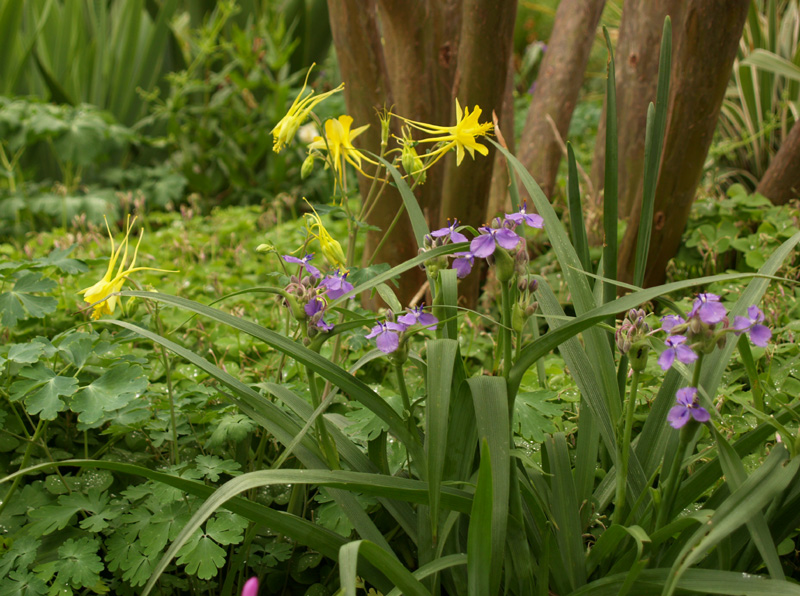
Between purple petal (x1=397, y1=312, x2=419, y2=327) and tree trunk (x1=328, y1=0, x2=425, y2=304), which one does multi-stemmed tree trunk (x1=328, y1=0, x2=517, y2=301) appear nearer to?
tree trunk (x1=328, y1=0, x2=425, y2=304)

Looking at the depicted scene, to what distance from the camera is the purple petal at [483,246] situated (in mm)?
809

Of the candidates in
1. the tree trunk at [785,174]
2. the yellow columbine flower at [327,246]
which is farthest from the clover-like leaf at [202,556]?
the tree trunk at [785,174]

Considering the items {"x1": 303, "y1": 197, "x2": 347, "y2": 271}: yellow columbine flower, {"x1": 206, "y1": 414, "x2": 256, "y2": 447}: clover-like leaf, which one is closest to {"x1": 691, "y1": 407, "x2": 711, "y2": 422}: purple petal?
{"x1": 303, "y1": 197, "x2": 347, "y2": 271}: yellow columbine flower

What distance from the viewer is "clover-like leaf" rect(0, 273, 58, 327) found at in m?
1.31

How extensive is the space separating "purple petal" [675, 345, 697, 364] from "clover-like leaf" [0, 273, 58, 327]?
46.4 inches

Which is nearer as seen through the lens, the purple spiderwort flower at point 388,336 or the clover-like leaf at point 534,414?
the purple spiderwort flower at point 388,336

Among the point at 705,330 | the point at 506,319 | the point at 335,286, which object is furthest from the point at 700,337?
the point at 335,286

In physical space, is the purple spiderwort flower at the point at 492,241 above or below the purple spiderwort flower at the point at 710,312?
above

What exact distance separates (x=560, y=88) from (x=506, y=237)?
6.51ft

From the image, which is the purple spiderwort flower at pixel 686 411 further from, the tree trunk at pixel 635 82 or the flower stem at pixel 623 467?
the tree trunk at pixel 635 82

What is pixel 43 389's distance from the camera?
112 centimetres

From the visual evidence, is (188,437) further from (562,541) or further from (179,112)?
(179,112)

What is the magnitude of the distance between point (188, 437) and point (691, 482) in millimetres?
910

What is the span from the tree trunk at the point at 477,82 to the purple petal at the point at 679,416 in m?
1.23
